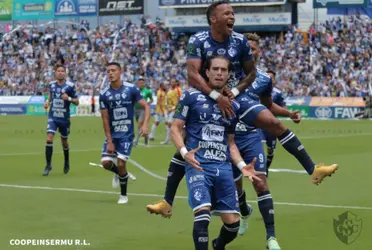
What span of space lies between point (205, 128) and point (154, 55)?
5231 centimetres

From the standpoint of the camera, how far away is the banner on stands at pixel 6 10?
243 feet

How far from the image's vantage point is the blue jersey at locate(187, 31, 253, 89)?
920cm

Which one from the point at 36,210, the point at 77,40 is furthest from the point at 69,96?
the point at 77,40

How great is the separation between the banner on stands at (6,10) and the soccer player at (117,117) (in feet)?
204

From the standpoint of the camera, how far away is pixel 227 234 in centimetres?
846

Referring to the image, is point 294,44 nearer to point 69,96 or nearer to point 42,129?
point 42,129

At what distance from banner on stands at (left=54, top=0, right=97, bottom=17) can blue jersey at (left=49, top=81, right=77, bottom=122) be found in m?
51.6

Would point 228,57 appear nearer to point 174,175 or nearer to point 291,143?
point 291,143

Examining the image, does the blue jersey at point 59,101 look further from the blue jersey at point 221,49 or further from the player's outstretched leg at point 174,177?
the blue jersey at point 221,49

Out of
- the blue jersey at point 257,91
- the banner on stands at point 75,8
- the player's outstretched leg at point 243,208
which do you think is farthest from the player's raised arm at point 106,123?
the banner on stands at point 75,8

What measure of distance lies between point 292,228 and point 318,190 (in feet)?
14.3

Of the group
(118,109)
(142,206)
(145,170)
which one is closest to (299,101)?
(145,170)

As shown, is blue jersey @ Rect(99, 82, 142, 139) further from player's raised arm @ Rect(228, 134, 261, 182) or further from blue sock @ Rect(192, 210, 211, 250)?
blue sock @ Rect(192, 210, 211, 250)

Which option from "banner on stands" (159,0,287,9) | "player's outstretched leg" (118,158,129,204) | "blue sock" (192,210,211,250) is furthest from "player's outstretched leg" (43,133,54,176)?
"banner on stands" (159,0,287,9)
